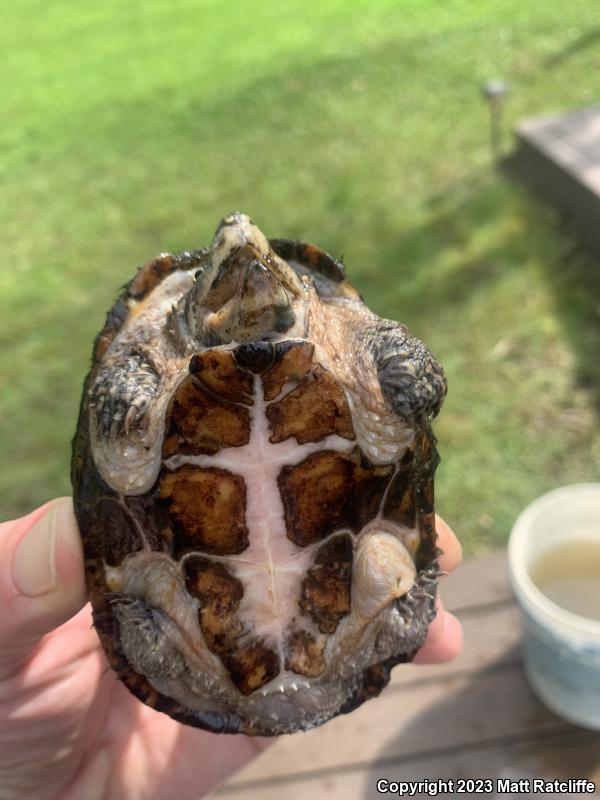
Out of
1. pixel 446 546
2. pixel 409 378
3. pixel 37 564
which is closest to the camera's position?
pixel 37 564

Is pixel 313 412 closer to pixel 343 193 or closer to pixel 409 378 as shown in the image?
pixel 409 378

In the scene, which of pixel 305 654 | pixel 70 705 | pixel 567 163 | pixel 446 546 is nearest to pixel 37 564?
pixel 305 654

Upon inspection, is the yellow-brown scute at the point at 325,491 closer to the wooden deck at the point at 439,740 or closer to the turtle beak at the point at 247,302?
the turtle beak at the point at 247,302

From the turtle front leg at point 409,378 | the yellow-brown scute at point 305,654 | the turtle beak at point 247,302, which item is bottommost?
the yellow-brown scute at point 305,654

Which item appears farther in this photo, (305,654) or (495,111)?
(495,111)

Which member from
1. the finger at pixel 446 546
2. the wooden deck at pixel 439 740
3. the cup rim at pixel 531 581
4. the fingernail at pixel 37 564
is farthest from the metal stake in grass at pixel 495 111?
the fingernail at pixel 37 564

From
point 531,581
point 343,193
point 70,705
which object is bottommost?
point 531,581

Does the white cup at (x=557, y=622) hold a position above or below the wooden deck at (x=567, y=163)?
→ below
